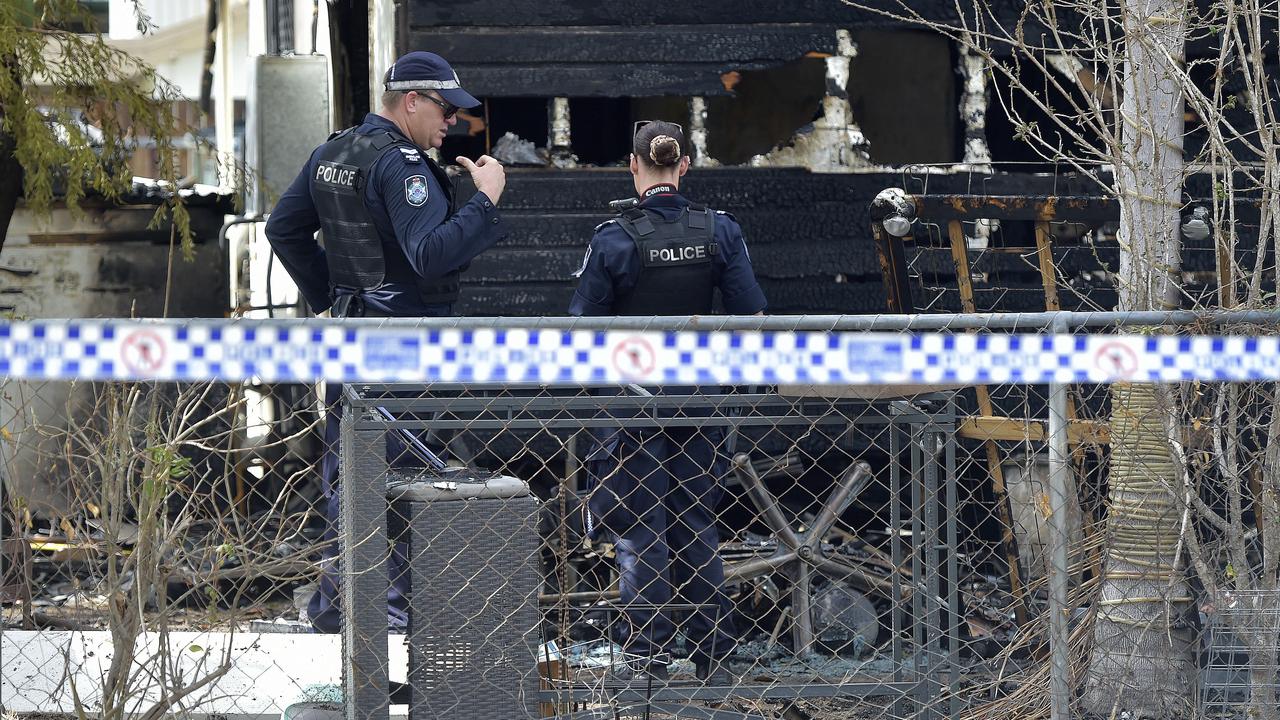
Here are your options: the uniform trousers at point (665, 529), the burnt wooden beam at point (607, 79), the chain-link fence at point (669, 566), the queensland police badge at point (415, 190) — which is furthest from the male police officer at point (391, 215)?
the burnt wooden beam at point (607, 79)

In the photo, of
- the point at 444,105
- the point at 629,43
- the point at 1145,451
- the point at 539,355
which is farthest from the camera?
the point at 629,43

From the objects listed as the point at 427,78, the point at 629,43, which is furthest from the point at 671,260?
the point at 629,43

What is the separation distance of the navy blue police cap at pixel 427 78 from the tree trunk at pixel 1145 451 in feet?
7.51

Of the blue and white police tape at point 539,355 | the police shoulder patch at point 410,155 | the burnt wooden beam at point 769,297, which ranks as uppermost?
the police shoulder patch at point 410,155

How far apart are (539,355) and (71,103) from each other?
15.8 ft

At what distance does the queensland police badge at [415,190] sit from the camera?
4.95 m

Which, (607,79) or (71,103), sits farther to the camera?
(71,103)

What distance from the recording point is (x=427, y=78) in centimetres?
518

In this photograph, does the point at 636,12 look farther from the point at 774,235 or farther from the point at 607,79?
the point at 774,235

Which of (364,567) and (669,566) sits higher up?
(364,567)

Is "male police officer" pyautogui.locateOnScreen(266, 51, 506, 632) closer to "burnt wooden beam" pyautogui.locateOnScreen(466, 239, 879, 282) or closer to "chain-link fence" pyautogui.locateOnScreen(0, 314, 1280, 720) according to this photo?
"chain-link fence" pyautogui.locateOnScreen(0, 314, 1280, 720)

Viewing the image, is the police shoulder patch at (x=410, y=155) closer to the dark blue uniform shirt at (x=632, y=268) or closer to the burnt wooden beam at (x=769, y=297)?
the dark blue uniform shirt at (x=632, y=268)

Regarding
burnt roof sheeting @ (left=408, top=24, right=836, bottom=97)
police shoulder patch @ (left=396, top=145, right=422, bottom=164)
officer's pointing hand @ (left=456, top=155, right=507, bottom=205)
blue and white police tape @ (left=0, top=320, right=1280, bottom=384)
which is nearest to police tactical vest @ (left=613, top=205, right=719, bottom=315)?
officer's pointing hand @ (left=456, top=155, right=507, bottom=205)

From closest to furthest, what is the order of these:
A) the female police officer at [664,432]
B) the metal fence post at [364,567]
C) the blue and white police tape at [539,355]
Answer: the blue and white police tape at [539,355], the metal fence post at [364,567], the female police officer at [664,432]
